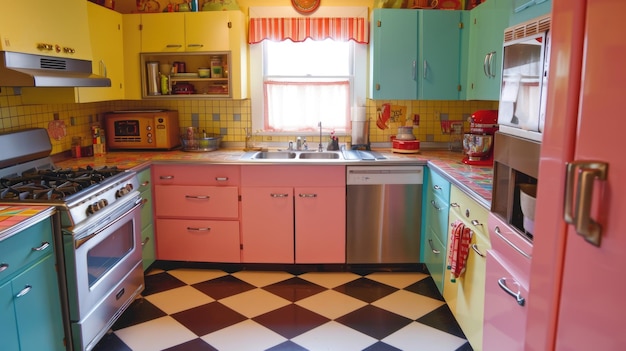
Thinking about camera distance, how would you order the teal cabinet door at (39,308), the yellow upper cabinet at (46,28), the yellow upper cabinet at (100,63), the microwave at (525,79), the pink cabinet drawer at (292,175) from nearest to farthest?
the microwave at (525,79)
the teal cabinet door at (39,308)
the yellow upper cabinet at (46,28)
the yellow upper cabinet at (100,63)
the pink cabinet drawer at (292,175)

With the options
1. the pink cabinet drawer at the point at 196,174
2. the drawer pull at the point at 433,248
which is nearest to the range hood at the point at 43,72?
the pink cabinet drawer at the point at 196,174

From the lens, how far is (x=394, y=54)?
355 centimetres

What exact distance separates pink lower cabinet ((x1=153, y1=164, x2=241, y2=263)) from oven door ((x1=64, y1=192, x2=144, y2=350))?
445mm

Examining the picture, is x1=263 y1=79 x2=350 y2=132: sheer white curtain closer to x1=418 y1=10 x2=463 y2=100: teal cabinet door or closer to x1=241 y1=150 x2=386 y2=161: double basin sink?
x1=241 y1=150 x2=386 y2=161: double basin sink

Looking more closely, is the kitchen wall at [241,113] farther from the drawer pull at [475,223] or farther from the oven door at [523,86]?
the oven door at [523,86]

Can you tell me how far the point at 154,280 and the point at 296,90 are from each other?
1.83m

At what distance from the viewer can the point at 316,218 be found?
3.44 m

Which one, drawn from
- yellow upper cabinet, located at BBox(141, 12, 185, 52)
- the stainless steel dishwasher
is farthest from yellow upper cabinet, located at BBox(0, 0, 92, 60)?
the stainless steel dishwasher

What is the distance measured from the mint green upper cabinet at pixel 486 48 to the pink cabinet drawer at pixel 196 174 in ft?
5.70

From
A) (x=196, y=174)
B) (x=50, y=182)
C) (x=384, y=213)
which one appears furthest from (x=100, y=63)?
(x=384, y=213)

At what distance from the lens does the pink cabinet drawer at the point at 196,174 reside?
3.41 m

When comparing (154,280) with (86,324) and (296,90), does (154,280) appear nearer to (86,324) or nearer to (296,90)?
(86,324)

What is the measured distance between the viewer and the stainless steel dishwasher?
3.39 metres

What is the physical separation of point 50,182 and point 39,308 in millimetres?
778
